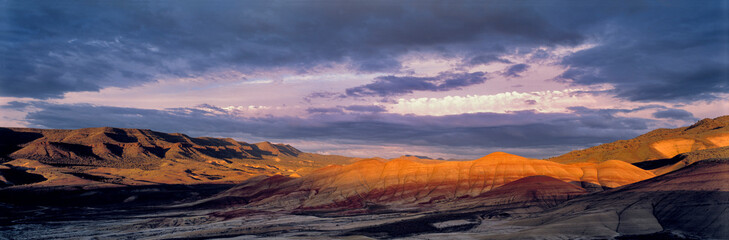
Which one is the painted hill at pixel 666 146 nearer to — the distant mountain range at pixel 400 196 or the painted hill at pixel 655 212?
the distant mountain range at pixel 400 196

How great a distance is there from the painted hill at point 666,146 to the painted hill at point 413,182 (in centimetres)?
4551

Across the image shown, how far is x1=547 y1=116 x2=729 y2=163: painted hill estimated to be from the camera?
13325 cm

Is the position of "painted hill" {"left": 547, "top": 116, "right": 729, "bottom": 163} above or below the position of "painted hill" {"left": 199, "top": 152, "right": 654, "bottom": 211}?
above

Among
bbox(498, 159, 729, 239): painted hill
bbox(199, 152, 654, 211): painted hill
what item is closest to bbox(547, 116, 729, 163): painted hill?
bbox(199, 152, 654, 211): painted hill

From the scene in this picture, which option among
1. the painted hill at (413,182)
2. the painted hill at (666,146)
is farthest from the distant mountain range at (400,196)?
the painted hill at (666,146)

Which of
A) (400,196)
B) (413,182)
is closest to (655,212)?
(400,196)

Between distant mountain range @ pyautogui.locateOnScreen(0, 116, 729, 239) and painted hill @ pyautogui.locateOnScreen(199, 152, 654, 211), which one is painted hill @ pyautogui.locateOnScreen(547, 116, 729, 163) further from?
painted hill @ pyautogui.locateOnScreen(199, 152, 654, 211)

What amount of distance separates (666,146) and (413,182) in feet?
302

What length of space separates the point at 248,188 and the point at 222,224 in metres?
57.6

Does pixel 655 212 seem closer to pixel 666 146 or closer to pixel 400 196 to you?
pixel 400 196

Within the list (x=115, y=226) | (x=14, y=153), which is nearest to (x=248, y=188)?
(x=115, y=226)

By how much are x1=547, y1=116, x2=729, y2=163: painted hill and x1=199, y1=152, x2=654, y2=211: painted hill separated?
1792 inches

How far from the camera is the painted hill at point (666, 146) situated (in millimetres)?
133250

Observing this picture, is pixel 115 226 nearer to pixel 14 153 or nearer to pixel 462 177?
pixel 462 177
